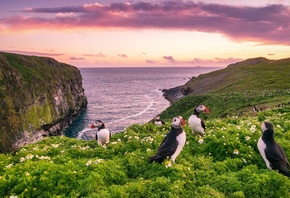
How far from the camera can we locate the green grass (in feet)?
36.6

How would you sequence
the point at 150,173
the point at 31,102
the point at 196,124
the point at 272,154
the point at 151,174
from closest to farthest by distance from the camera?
1. the point at 151,174
2. the point at 150,173
3. the point at 272,154
4. the point at 196,124
5. the point at 31,102

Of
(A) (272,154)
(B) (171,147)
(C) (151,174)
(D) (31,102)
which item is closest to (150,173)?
(C) (151,174)

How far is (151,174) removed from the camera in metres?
12.8

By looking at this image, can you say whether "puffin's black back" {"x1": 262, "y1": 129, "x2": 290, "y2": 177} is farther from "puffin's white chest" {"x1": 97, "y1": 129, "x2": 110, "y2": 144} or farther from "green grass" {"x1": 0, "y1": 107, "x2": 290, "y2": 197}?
"puffin's white chest" {"x1": 97, "y1": 129, "x2": 110, "y2": 144}

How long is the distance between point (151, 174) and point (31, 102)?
311ft

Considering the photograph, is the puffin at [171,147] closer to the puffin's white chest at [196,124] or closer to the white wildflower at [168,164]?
the white wildflower at [168,164]

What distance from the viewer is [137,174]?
13.3m

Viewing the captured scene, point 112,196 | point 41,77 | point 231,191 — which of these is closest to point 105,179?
point 112,196

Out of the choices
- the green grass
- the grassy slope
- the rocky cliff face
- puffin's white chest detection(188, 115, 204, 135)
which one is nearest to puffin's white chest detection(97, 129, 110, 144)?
the grassy slope

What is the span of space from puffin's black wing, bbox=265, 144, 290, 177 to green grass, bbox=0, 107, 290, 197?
1.72ft

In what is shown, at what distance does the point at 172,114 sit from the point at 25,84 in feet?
191

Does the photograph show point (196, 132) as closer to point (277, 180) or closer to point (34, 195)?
point (277, 180)

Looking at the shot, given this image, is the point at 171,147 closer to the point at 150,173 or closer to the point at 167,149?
the point at 167,149

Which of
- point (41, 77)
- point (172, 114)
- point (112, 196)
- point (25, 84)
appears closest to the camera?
point (112, 196)
